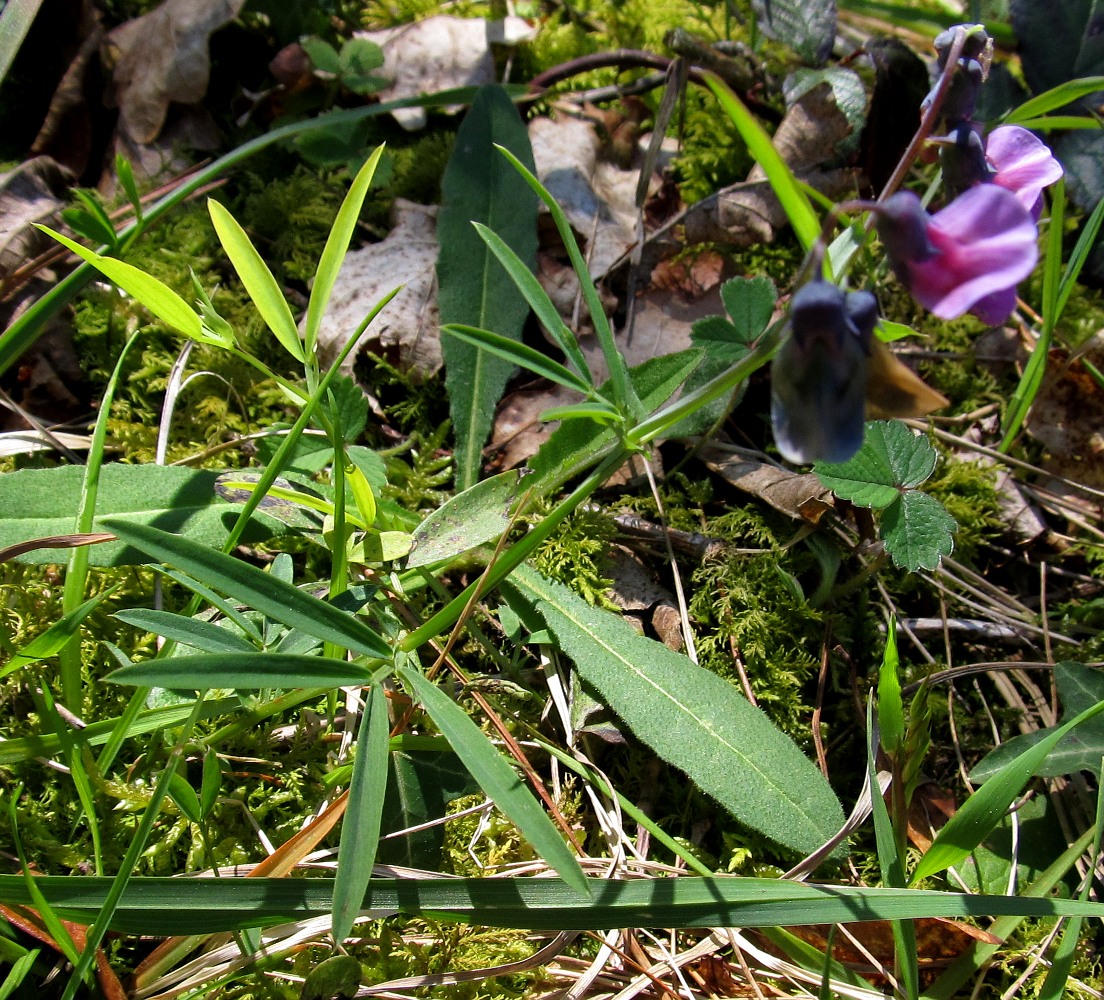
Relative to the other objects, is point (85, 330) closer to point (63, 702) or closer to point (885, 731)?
point (63, 702)

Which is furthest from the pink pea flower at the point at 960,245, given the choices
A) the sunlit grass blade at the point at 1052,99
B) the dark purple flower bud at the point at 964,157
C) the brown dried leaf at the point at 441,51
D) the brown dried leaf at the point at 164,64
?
the brown dried leaf at the point at 164,64

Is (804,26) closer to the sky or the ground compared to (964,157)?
closer to the sky

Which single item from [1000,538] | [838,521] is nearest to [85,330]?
[838,521]

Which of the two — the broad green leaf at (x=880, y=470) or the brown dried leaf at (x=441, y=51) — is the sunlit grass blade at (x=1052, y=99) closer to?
the broad green leaf at (x=880, y=470)

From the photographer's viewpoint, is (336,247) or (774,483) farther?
(774,483)

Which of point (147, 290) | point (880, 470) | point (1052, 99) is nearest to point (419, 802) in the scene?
point (147, 290)

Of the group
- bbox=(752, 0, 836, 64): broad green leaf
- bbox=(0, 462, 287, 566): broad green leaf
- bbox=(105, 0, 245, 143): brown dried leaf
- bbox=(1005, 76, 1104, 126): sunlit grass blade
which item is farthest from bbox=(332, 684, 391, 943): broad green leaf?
bbox=(752, 0, 836, 64): broad green leaf

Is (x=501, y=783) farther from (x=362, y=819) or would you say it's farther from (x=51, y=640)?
A: (x=51, y=640)
